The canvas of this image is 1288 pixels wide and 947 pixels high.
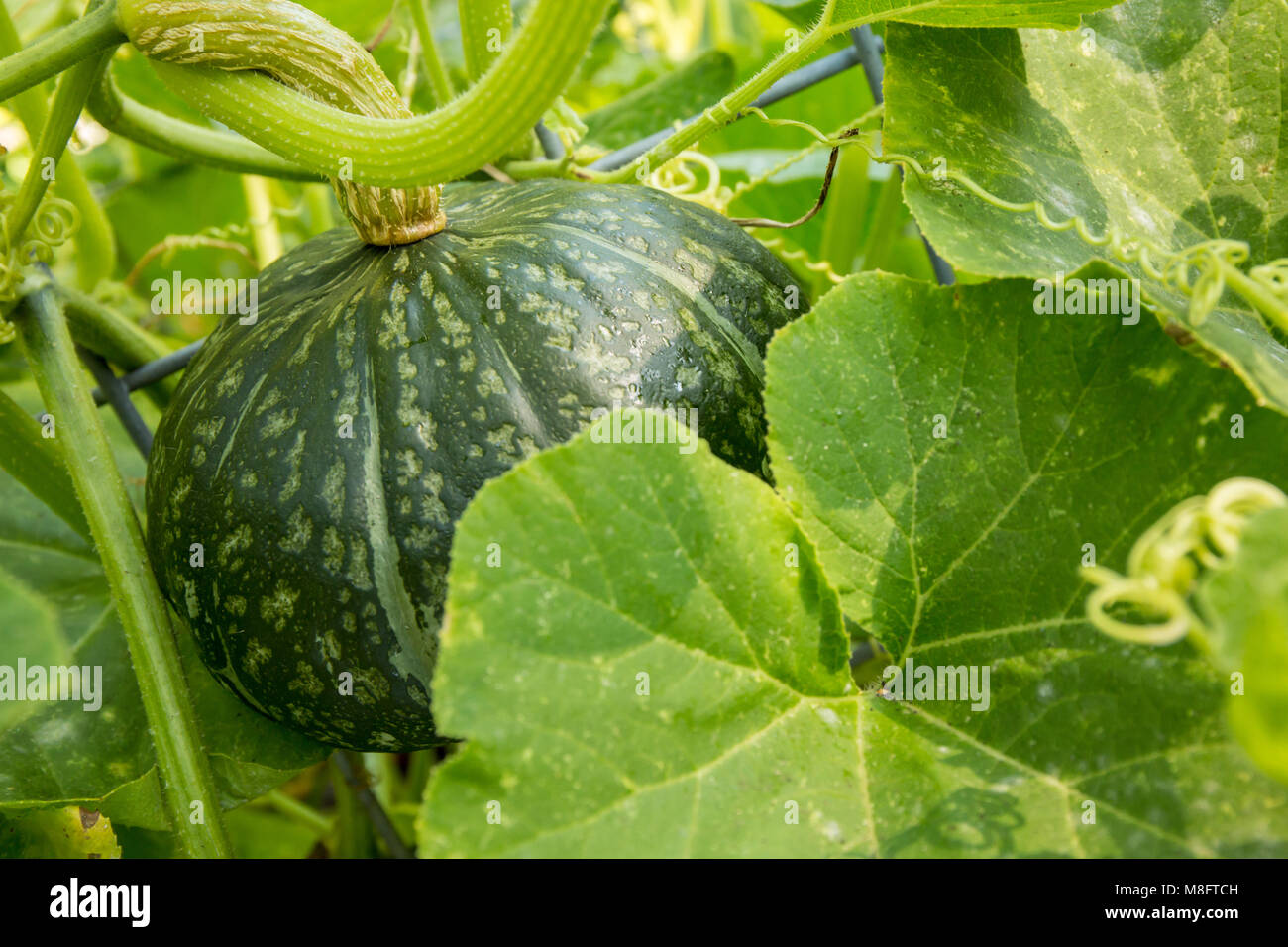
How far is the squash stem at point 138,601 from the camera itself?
0.85m

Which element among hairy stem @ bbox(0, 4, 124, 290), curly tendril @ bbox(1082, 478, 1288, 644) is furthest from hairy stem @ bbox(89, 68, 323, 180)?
curly tendril @ bbox(1082, 478, 1288, 644)

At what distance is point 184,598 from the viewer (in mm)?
887

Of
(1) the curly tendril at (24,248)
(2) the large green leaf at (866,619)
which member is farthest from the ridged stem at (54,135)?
(2) the large green leaf at (866,619)

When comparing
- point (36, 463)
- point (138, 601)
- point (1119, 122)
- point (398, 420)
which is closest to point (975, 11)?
point (1119, 122)

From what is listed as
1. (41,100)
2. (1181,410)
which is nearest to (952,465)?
(1181,410)

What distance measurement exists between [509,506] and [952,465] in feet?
1.01

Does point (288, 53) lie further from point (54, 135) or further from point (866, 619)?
point (866, 619)

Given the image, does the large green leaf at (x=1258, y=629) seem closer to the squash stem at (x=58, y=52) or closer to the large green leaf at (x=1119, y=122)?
the large green leaf at (x=1119, y=122)

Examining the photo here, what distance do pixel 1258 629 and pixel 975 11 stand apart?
0.57 metres

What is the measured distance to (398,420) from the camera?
81 centimetres

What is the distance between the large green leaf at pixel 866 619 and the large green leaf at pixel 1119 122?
167mm

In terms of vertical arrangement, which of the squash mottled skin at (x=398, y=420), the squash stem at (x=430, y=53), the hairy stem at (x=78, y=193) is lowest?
the squash mottled skin at (x=398, y=420)

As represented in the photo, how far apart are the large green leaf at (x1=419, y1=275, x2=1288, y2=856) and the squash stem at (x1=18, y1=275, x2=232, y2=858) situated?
371 millimetres
